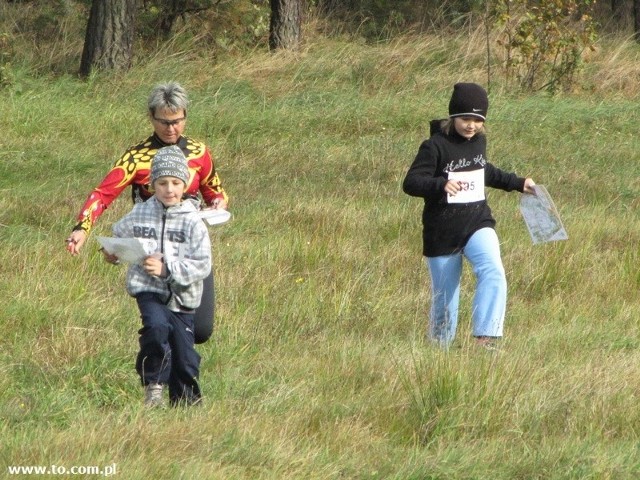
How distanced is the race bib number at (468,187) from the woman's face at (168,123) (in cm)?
154

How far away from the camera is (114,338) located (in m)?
6.87

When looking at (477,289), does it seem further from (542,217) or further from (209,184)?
(209,184)

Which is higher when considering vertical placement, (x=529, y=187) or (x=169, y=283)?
(x=529, y=187)

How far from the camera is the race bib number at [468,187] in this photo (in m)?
7.13

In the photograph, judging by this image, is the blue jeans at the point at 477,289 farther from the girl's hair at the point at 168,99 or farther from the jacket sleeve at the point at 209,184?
the girl's hair at the point at 168,99

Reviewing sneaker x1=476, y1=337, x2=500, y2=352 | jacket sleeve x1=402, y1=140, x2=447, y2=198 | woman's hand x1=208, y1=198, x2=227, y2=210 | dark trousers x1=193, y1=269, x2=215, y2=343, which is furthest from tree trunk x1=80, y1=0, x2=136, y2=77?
dark trousers x1=193, y1=269, x2=215, y2=343

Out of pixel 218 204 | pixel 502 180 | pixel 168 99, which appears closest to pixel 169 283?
pixel 218 204

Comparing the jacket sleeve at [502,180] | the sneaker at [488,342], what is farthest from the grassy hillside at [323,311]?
the jacket sleeve at [502,180]

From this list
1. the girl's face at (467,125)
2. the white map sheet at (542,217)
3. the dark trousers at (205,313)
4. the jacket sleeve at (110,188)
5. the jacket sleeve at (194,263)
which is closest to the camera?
the jacket sleeve at (194,263)

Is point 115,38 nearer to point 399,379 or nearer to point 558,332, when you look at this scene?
point 558,332

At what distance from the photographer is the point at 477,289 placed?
23.3 ft

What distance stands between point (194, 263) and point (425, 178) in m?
1.78

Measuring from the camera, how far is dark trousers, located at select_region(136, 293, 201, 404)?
223 inches

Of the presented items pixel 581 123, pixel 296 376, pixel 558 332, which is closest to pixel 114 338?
pixel 296 376
